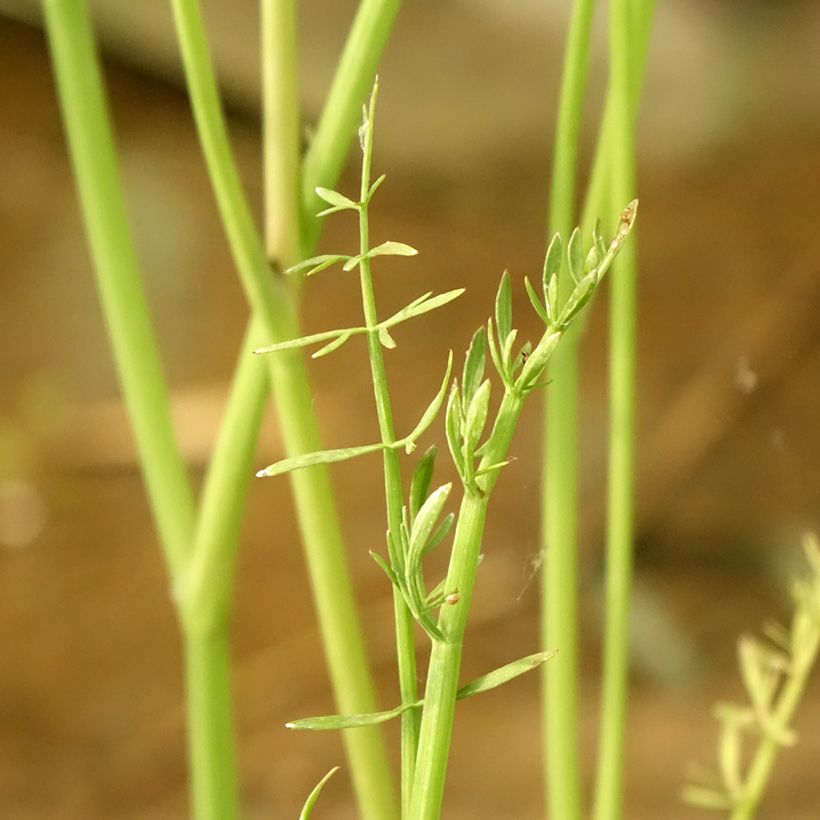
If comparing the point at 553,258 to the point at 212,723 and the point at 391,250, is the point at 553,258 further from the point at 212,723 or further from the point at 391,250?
the point at 212,723

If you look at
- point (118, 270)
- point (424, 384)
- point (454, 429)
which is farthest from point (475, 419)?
point (424, 384)

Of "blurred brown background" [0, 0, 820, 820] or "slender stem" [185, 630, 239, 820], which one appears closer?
"slender stem" [185, 630, 239, 820]

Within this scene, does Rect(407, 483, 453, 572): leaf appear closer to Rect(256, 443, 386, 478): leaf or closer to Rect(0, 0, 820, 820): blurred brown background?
Rect(256, 443, 386, 478): leaf

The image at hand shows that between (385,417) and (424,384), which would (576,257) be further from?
(424,384)

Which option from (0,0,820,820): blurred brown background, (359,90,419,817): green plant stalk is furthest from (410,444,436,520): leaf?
(0,0,820,820): blurred brown background

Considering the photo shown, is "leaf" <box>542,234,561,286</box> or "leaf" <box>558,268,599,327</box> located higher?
"leaf" <box>542,234,561,286</box>

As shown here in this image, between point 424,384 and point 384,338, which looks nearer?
point 384,338
